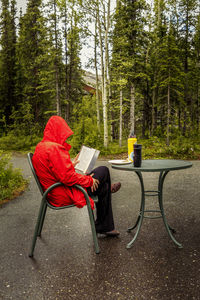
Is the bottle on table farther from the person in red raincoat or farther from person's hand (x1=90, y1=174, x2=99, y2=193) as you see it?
person's hand (x1=90, y1=174, x2=99, y2=193)

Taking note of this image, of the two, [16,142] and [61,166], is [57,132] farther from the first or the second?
[16,142]

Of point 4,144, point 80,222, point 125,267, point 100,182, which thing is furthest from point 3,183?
point 4,144

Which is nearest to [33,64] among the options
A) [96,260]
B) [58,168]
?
[58,168]

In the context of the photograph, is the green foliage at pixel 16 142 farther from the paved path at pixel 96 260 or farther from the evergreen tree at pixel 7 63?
the paved path at pixel 96 260

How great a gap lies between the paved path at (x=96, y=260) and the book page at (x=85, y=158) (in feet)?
3.29

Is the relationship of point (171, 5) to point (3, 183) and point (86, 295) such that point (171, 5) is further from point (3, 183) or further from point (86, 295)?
point (86, 295)

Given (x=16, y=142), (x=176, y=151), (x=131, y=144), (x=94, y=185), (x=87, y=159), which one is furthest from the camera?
(x=16, y=142)

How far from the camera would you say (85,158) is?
3338 mm

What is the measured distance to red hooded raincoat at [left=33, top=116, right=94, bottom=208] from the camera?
2.88 meters

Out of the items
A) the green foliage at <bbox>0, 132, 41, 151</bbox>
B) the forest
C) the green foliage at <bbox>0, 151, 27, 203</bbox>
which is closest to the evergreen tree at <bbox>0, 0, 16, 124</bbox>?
the forest

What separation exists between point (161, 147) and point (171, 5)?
16102 millimetres

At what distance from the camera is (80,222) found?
425cm

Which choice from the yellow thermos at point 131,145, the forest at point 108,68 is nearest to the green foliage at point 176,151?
the forest at point 108,68

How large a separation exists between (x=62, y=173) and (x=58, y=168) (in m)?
0.07
